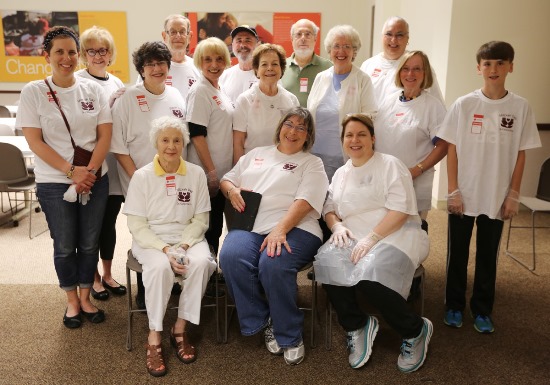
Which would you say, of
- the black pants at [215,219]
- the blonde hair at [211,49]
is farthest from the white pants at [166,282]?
the blonde hair at [211,49]

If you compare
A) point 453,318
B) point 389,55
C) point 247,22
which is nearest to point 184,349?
point 453,318

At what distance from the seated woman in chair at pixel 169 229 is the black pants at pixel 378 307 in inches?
27.7

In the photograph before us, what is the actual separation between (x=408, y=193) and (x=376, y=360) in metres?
0.90

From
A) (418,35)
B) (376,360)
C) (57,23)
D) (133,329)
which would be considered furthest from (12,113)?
(376,360)

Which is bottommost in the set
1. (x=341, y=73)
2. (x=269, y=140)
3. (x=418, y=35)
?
(x=269, y=140)

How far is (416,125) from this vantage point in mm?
2889

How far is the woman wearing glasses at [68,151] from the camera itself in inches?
102

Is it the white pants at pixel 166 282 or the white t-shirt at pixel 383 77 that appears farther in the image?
the white t-shirt at pixel 383 77

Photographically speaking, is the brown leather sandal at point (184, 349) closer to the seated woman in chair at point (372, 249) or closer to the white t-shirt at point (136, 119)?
the seated woman in chair at point (372, 249)

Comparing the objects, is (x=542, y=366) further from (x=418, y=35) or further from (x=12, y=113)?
(x=12, y=113)

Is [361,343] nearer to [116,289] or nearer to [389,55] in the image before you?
[116,289]

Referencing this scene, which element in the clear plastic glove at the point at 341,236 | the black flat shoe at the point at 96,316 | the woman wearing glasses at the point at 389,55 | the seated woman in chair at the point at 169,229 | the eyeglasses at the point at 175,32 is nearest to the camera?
the seated woman in chair at the point at 169,229

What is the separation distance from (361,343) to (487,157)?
1237 mm

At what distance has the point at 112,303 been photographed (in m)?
3.21
